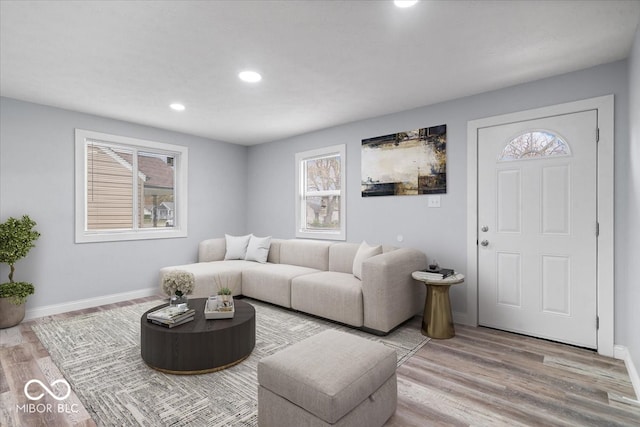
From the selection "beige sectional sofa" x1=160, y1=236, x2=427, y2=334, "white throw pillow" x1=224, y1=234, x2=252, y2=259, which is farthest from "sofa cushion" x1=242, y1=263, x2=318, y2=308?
"white throw pillow" x1=224, y1=234, x2=252, y2=259

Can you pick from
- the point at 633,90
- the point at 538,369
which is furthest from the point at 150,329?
the point at 633,90

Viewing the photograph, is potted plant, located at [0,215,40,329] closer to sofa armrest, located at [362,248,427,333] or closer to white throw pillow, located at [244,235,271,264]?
white throw pillow, located at [244,235,271,264]

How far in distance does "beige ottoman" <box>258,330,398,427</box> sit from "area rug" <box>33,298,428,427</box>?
37 cm

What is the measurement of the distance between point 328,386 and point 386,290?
1.67 m

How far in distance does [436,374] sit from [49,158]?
15.2ft

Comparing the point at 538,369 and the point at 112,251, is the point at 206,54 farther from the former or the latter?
the point at 538,369

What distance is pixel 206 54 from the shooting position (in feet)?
8.42

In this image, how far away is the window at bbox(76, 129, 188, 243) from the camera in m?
4.14

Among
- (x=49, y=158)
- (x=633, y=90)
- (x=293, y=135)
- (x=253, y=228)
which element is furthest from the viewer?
(x=253, y=228)

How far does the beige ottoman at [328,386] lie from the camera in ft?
5.04

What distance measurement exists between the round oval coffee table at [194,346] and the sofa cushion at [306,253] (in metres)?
1.93

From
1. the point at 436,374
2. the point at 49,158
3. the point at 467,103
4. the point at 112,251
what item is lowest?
the point at 436,374

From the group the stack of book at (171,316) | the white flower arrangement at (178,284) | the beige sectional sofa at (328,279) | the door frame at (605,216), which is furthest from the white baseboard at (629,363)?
the white flower arrangement at (178,284)

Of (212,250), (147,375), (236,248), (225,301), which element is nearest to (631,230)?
(225,301)
